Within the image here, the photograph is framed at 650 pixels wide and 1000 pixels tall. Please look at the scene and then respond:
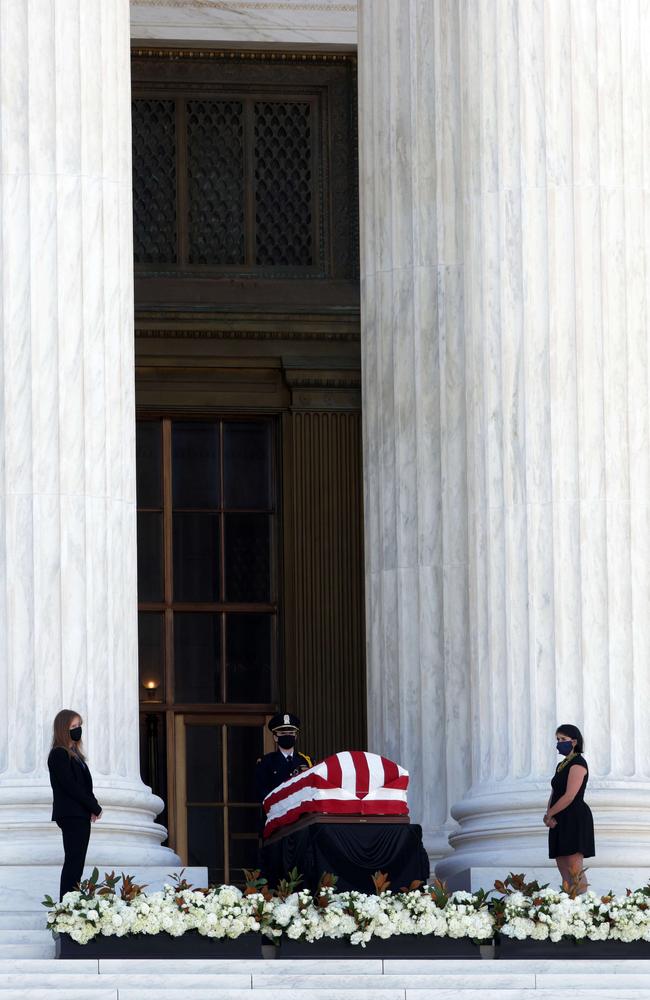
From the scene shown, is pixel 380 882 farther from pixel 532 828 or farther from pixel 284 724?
pixel 284 724

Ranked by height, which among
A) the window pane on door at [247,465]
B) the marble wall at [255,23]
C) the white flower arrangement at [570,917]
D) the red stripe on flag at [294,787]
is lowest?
the white flower arrangement at [570,917]

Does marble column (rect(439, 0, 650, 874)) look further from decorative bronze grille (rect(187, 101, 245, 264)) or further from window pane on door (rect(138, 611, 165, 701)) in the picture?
decorative bronze grille (rect(187, 101, 245, 264))

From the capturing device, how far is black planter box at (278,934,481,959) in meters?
19.3

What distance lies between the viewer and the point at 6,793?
21781mm

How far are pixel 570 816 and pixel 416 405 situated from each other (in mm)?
6261

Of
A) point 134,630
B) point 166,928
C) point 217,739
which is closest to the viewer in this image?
point 166,928

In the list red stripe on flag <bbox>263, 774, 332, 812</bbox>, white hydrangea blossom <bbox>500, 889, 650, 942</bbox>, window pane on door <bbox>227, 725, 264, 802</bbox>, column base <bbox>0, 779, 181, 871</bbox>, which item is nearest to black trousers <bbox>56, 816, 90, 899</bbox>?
A: column base <bbox>0, 779, 181, 871</bbox>

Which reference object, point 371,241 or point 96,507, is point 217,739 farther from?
point 96,507

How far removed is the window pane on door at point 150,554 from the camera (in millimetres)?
34938

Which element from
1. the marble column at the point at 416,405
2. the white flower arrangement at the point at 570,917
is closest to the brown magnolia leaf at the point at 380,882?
the white flower arrangement at the point at 570,917

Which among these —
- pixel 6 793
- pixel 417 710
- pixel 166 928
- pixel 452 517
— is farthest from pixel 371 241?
pixel 166 928

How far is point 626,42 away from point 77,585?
25.3 feet

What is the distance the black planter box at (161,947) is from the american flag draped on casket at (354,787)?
120 inches

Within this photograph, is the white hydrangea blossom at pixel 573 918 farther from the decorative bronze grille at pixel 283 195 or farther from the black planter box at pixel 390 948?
the decorative bronze grille at pixel 283 195
